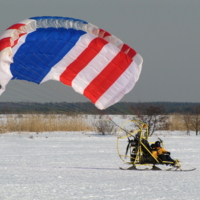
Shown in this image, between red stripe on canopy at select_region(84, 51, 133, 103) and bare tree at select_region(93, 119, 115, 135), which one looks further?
bare tree at select_region(93, 119, 115, 135)

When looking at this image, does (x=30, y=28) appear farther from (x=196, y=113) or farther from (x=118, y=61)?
(x=196, y=113)

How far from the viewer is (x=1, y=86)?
316 inches

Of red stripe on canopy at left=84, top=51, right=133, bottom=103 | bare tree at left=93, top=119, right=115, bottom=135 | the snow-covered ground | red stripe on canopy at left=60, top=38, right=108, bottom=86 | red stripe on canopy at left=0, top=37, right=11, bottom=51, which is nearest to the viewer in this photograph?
the snow-covered ground

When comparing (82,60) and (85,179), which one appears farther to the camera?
(82,60)

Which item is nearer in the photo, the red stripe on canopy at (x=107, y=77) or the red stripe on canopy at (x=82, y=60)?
the red stripe on canopy at (x=82, y=60)

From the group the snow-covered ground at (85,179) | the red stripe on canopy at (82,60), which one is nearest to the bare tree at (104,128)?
the snow-covered ground at (85,179)

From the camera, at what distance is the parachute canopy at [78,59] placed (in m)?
9.28

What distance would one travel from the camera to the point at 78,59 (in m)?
9.92

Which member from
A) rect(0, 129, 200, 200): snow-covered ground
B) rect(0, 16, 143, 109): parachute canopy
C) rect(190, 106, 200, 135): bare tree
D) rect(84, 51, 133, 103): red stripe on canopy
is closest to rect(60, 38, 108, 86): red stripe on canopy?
rect(0, 16, 143, 109): parachute canopy

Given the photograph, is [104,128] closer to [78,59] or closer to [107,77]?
[107,77]

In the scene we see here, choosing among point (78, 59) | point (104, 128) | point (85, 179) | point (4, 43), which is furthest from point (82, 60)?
point (104, 128)

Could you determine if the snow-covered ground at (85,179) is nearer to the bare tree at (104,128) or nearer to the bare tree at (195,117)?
the bare tree at (104,128)

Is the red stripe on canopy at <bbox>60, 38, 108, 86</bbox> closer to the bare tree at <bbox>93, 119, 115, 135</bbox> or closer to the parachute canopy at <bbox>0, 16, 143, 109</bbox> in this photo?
the parachute canopy at <bbox>0, 16, 143, 109</bbox>

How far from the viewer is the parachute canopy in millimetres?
9281
